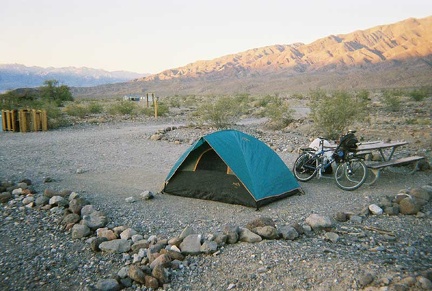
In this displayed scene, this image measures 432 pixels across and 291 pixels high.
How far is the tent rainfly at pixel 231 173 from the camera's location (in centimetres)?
702

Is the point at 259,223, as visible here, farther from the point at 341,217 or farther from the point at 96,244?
the point at 96,244

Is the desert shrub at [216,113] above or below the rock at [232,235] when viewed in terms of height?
above

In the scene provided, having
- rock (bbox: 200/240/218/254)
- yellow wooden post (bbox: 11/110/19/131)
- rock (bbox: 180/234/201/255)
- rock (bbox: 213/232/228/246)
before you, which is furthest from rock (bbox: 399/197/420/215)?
yellow wooden post (bbox: 11/110/19/131)

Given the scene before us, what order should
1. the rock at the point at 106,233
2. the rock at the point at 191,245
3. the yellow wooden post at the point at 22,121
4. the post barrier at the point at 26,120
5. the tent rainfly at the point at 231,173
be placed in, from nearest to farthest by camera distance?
1. the rock at the point at 191,245
2. the rock at the point at 106,233
3. the tent rainfly at the point at 231,173
4. the yellow wooden post at the point at 22,121
5. the post barrier at the point at 26,120

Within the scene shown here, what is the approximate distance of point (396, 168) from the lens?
31.0 feet

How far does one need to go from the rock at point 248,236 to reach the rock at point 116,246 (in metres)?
1.66

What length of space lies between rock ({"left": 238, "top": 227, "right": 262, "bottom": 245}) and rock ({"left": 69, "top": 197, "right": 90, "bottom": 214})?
311 centimetres

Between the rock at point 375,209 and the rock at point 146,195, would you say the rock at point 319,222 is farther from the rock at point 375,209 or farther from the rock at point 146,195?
the rock at point 146,195

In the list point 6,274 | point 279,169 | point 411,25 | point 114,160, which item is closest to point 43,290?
point 6,274

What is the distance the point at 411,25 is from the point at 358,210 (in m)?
137

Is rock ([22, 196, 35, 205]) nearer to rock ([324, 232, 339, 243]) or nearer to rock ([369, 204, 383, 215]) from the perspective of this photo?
rock ([324, 232, 339, 243])

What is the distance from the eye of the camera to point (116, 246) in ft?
17.3

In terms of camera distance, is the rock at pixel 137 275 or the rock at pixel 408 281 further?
the rock at pixel 137 275

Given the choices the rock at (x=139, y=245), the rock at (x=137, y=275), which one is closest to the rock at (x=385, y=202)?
the rock at (x=139, y=245)
